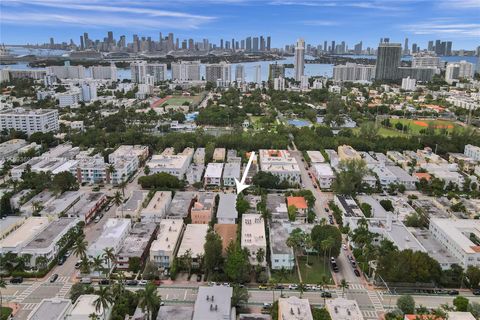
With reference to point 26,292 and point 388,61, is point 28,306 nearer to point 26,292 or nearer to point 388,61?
point 26,292

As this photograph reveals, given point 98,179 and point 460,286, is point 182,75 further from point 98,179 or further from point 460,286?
point 460,286

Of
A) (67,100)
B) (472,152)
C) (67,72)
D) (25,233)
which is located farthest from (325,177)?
(67,72)

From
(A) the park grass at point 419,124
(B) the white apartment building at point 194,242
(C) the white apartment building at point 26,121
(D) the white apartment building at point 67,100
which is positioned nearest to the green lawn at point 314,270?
(B) the white apartment building at point 194,242

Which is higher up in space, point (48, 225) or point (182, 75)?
point (182, 75)


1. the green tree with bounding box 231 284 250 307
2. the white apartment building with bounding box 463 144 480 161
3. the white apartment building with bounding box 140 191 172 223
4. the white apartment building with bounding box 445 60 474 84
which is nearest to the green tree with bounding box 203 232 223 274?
the green tree with bounding box 231 284 250 307

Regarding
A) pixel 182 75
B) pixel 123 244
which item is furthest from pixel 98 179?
pixel 182 75

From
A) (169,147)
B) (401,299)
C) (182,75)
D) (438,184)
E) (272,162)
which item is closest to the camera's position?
(401,299)

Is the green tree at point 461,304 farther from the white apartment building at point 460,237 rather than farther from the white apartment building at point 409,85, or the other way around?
the white apartment building at point 409,85
